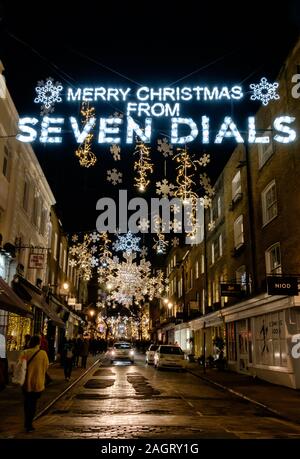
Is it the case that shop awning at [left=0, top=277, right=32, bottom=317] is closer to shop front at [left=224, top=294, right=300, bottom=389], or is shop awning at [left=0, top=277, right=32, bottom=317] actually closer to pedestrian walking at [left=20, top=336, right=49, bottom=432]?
pedestrian walking at [left=20, top=336, right=49, bottom=432]

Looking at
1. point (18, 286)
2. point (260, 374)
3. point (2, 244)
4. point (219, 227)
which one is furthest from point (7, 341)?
point (219, 227)

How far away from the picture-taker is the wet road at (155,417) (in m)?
9.32

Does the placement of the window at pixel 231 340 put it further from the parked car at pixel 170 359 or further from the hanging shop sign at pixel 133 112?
the hanging shop sign at pixel 133 112

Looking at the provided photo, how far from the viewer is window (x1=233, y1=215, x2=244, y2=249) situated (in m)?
27.7

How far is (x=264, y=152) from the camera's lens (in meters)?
24.0

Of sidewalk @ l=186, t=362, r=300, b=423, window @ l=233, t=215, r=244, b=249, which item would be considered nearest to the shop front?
sidewalk @ l=186, t=362, r=300, b=423

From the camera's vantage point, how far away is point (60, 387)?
18047 mm

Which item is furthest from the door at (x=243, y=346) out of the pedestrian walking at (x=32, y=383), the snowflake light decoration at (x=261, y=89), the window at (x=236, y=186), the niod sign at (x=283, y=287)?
the pedestrian walking at (x=32, y=383)

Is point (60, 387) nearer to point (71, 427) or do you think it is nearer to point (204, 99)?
point (71, 427)

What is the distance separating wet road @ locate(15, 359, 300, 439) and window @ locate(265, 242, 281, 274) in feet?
21.3

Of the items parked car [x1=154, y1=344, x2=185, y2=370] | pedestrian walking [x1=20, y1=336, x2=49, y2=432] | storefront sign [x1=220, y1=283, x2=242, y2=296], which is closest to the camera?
pedestrian walking [x1=20, y1=336, x2=49, y2=432]

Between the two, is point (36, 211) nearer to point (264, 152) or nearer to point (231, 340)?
point (264, 152)

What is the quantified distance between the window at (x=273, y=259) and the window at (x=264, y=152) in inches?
172

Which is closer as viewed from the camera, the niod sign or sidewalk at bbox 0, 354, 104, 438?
sidewalk at bbox 0, 354, 104, 438
